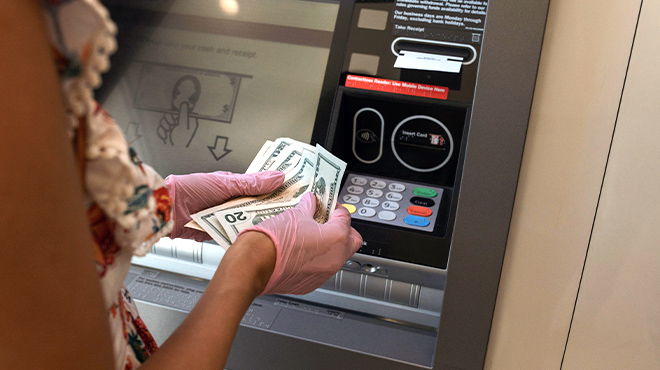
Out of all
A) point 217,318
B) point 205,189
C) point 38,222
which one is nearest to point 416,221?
point 205,189

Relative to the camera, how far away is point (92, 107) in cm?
45

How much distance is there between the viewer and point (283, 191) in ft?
4.16

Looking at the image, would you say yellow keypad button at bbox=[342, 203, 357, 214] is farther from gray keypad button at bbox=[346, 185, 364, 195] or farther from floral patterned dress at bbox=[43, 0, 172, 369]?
floral patterned dress at bbox=[43, 0, 172, 369]

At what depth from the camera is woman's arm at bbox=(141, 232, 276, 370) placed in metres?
0.62

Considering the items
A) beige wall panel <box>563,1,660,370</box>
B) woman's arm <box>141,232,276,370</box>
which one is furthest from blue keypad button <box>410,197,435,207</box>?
woman's arm <box>141,232,276,370</box>

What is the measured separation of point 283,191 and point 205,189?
19 cm

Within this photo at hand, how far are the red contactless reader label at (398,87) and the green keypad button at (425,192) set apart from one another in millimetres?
232

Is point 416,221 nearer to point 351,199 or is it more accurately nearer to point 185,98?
point 351,199

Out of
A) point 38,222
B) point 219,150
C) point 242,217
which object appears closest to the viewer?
point 38,222

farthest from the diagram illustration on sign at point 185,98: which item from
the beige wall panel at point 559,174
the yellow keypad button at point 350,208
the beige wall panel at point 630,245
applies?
the beige wall panel at point 630,245

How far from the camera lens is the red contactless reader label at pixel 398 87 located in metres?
1.25

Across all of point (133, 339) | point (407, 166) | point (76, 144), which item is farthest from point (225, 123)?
point (76, 144)

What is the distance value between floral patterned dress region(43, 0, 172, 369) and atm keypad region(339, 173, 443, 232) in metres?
0.68

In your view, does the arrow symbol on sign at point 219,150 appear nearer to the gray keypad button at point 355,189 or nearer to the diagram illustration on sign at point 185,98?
the diagram illustration on sign at point 185,98
